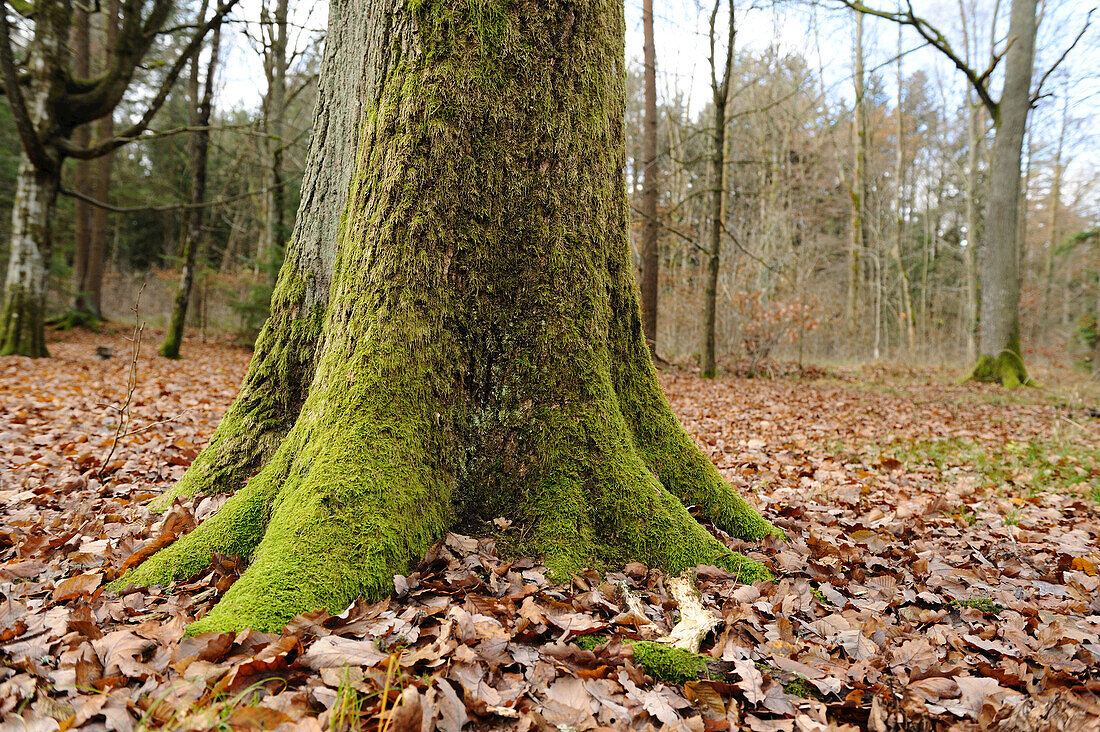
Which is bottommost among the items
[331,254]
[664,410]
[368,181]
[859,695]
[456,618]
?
[859,695]

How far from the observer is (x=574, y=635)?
190cm

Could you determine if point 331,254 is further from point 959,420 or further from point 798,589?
point 959,420

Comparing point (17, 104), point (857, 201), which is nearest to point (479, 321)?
point (17, 104)

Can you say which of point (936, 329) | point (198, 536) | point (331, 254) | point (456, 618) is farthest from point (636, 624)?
point (936, 329)

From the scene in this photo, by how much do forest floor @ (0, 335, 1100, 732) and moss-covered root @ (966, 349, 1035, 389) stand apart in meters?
8.24

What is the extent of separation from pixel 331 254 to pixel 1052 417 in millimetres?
9301

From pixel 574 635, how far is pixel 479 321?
4.29 ft

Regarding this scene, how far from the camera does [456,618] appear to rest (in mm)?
1878

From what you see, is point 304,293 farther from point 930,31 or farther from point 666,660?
point 930,31

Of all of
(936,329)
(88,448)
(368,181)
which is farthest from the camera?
Answer: (936,329)

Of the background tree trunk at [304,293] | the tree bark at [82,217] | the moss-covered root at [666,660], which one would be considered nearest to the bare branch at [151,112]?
the tree bark at [82,217]

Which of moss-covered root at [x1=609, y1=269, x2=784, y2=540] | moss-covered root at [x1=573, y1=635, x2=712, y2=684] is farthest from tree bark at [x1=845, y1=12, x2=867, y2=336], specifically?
moss-covered root at [x1=573, y1=635, x2=712, y2=684]

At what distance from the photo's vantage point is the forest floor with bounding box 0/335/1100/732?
1.53 m

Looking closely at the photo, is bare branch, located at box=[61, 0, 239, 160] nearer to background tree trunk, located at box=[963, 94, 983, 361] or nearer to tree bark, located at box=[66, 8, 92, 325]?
tree bark, located at box=[66, 8, 92, 325]
